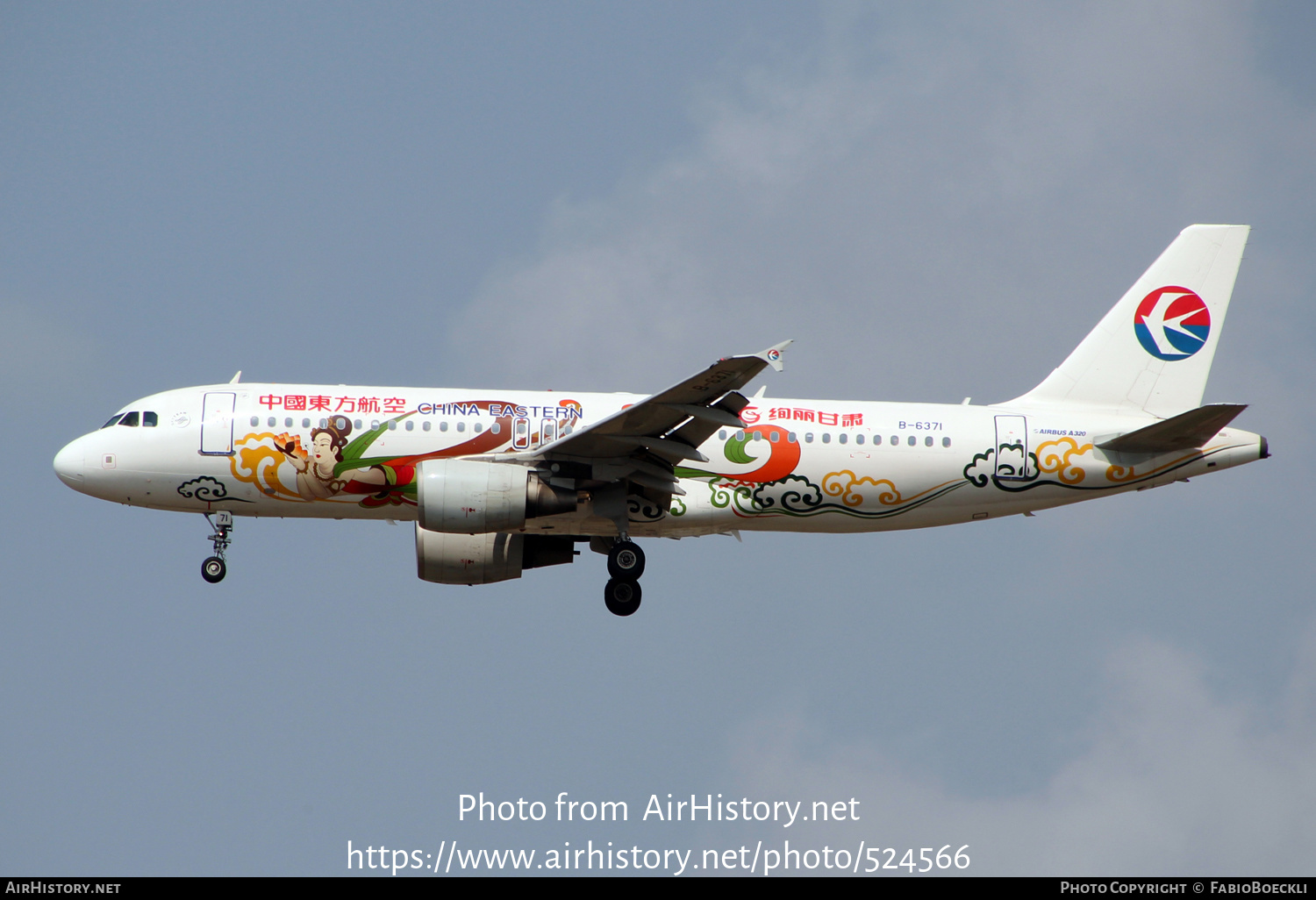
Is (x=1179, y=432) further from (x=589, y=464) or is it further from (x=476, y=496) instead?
(x=476, y=496)

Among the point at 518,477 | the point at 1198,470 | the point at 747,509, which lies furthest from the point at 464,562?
the point at 1198,470

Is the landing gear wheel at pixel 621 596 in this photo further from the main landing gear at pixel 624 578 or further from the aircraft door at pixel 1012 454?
the aircraft door at pixel 1012 454

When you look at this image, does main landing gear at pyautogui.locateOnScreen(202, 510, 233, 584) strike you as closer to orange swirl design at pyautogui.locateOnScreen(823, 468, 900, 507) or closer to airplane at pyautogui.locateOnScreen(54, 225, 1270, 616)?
airplane at pyautogui.locateOnScreen(54, 225, 1270, 616)

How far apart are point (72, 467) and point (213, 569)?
3.55 meters

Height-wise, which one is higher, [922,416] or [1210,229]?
[1210,229]

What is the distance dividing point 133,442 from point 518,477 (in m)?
8.31

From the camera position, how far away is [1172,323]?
33125 millimetres

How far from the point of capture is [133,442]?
29781mm

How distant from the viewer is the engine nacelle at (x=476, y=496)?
27531 millimetres

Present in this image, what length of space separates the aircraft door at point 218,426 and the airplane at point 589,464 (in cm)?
3

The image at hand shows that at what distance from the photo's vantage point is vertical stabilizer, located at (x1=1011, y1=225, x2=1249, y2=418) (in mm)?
32438

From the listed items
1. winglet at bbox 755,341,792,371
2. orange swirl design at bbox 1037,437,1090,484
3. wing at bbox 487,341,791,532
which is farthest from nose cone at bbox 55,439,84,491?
orange swirl design at bbox 1037,437,1090,484
